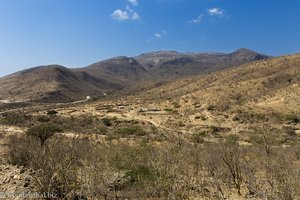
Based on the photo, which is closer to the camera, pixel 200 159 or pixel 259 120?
pixel 200 159

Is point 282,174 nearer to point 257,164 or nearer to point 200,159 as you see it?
point 257,164

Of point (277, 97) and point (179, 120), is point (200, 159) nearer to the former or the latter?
point (179, 120)

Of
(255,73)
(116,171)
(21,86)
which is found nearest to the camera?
(116,171)

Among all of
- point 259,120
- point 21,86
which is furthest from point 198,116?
point 21,86

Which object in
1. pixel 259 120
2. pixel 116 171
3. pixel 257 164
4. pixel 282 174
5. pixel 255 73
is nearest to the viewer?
pixel 282 174

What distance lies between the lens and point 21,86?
425ft

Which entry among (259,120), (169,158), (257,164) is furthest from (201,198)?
(259,120)

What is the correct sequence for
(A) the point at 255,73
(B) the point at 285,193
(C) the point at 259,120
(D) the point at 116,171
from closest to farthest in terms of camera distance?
(B) the point at 285,193
(D) the point at 116,171
(C) the point at 259,120
(A) the point at 255,73

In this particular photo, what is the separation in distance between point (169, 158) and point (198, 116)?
35812mm

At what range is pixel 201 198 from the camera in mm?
9898

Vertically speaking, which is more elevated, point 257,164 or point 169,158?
point 169,158

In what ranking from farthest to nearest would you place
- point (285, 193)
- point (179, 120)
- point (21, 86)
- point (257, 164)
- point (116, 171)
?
point (21, 86), point (179, 120), point (257, 164), point (116, 171), point (285, 193)

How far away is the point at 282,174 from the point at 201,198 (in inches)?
93.9

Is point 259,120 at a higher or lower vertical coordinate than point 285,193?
lower
